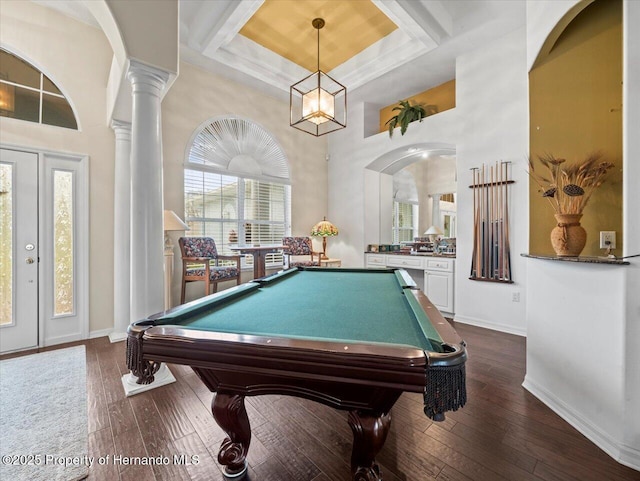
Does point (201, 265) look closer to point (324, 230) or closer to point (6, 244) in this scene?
point (6, 244)

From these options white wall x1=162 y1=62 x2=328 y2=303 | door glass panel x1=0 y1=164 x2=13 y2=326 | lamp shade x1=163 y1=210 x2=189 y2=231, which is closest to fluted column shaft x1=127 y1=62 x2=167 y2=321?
lamp shade x1=163 y1=210 x2=189 y2=231

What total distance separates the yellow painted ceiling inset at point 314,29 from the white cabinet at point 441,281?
327cm

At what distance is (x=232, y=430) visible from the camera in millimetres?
1312

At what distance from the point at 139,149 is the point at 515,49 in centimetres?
428

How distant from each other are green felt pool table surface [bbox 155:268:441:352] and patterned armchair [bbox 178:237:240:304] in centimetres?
206

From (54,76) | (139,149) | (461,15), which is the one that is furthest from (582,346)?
(54,76)

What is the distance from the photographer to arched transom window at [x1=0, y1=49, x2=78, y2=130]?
283 centimetres

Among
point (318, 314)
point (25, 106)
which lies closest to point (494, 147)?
point (318, 314)

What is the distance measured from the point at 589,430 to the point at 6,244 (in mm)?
4935

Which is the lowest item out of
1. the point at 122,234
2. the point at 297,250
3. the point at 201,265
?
the point at 201,265

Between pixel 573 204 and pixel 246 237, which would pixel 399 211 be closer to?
pixel 246 237

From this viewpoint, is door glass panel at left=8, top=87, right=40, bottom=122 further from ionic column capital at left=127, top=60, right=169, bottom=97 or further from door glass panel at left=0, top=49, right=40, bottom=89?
ionic column capital at left=127, top=60, right=169, bottom=97

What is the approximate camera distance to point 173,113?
13.5ft

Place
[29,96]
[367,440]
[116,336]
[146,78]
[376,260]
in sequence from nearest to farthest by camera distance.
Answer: [367,440], [146,78], [29,96], [116,336], [376,260]
